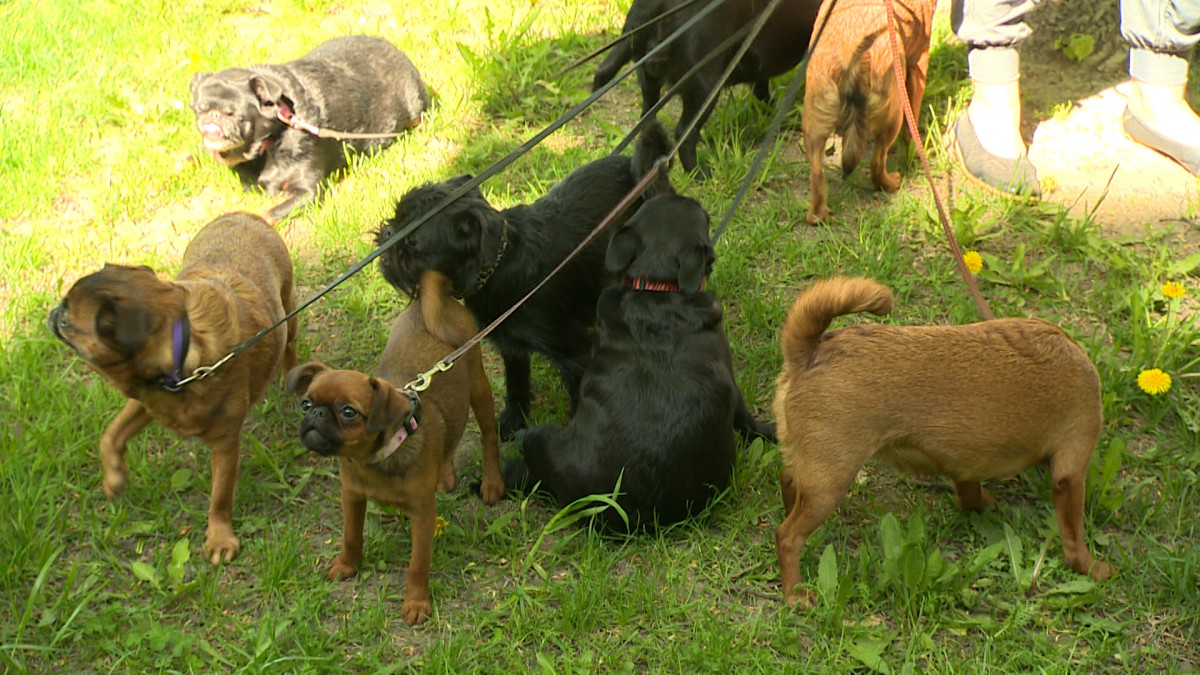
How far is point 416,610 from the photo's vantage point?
10.8 ft

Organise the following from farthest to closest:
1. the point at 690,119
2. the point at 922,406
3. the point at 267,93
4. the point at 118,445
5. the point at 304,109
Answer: the point at 304,109
the point at 267,93
the point at 690,119
the point at 118,445
the point at 922,406

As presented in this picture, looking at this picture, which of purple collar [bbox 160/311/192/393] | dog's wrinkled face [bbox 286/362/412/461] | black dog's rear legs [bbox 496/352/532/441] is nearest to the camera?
dog's wrinkled face [bbox 286/362/412/461]

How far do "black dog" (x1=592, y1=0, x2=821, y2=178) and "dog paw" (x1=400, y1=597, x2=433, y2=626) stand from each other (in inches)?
115

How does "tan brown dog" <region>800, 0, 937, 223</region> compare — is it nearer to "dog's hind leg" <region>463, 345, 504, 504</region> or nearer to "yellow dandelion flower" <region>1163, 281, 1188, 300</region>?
"yellow dandelion flower" <region>1163, 281, 1188, 300</region>

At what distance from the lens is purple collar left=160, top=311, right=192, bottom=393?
11.2 ft

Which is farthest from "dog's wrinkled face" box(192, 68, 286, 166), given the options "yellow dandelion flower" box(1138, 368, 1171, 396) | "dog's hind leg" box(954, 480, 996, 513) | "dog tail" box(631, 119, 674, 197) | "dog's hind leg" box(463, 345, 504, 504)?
"yellow dandelion flower" box(1138, 368, 1171, 396)

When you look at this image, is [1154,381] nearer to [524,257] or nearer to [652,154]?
[652,154]

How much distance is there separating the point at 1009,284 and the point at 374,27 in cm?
503

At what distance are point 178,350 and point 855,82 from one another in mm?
3226

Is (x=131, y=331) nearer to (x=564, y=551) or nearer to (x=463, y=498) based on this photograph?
(x=463, y=498)

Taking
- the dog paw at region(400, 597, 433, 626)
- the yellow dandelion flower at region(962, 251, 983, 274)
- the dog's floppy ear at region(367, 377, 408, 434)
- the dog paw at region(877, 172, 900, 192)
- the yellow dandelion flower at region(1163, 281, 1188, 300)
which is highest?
the dog's floppy ear at region(367, 377, 408, 434)

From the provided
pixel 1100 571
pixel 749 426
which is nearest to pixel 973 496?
pixel 1100 571

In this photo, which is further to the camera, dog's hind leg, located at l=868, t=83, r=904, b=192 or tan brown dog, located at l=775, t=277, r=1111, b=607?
dog's hind leg, located at l=868, t=83, r=904, b=192

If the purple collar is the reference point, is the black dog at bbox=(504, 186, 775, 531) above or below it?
below
